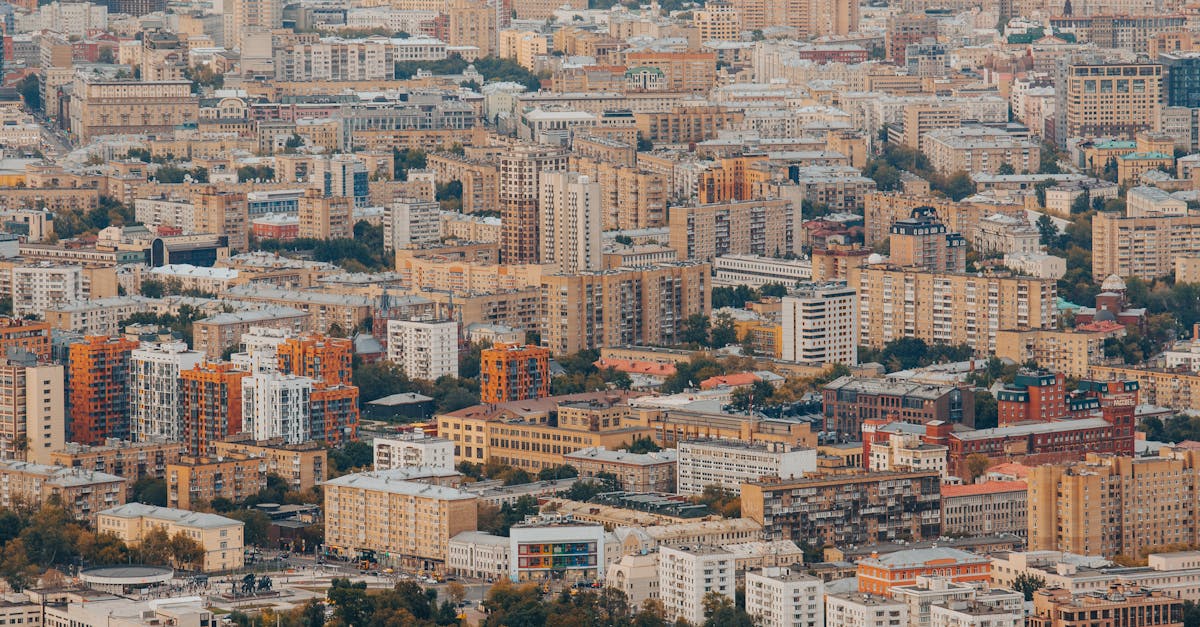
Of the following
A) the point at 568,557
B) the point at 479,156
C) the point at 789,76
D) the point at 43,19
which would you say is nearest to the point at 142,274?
the point at 479,156

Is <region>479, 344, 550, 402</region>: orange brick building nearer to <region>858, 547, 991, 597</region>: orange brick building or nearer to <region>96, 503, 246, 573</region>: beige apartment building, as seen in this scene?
<region>96, 503, 246, 573</region>: beige apartment building

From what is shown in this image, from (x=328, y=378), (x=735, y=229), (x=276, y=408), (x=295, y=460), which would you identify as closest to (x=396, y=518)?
(x=295, y=460)

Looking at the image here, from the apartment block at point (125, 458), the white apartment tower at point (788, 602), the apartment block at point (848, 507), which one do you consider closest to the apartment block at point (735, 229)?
the apartment block at point (125, 458)

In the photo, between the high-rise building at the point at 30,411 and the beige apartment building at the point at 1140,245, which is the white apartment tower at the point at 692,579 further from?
the beige apartment building at the point at 1140,245

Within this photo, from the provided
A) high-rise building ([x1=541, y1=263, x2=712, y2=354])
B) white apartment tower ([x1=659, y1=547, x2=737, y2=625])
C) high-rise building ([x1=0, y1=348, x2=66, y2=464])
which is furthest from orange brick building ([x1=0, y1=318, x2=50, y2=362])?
white apartment tower ([x1=659, y1=547, x2=737, y2=625])

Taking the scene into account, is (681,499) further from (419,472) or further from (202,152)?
(202,152)

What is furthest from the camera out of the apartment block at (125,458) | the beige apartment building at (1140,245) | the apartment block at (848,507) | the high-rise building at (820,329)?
the beige apartment building at (1140,245)
